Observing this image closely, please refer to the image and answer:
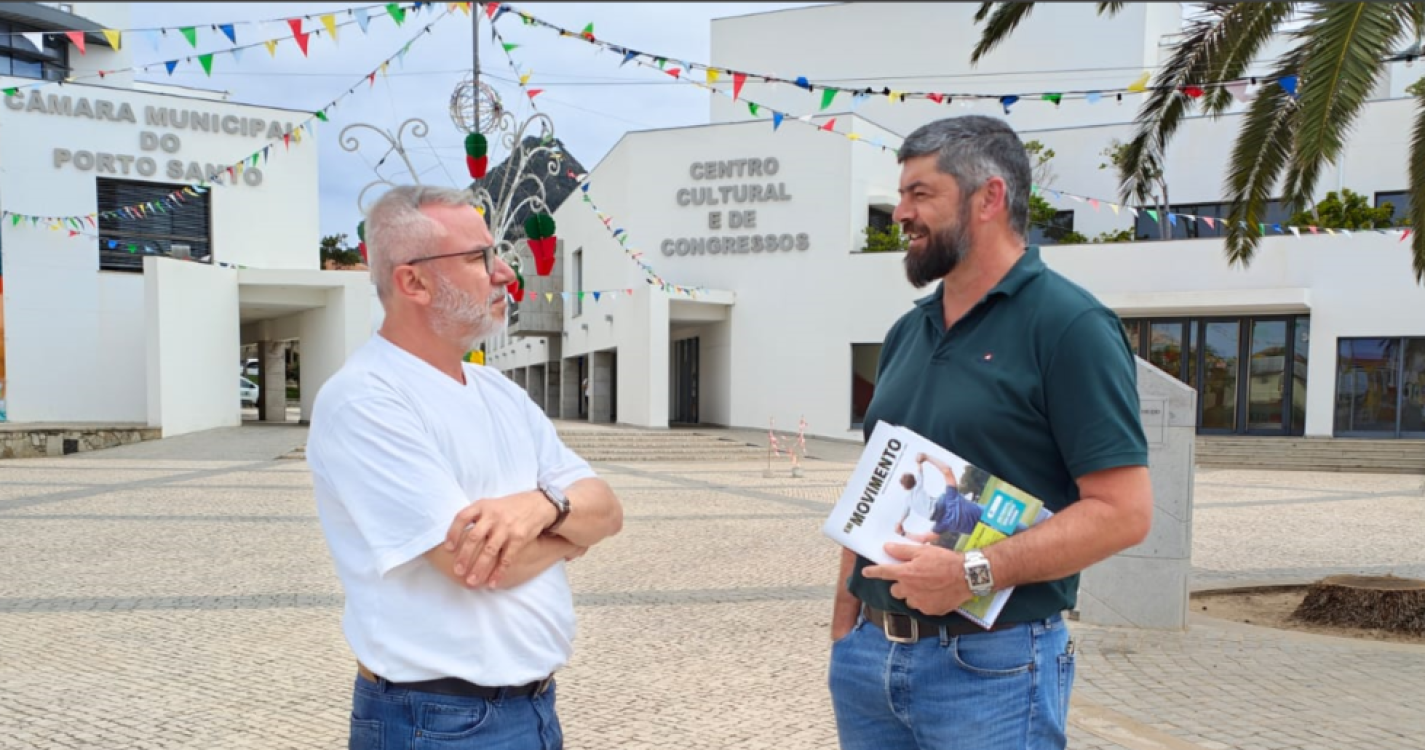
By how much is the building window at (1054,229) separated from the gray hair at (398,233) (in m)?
23.5

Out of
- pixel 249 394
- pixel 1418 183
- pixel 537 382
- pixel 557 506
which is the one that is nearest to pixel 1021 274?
pixel 557 506

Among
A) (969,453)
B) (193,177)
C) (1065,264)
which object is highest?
(193,177)

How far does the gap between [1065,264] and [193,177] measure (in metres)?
19.1

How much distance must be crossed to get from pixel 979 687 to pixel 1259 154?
6.80 m

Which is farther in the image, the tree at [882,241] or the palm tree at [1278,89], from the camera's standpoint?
the tree at [882,241]

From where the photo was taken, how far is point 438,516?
5.51 feet

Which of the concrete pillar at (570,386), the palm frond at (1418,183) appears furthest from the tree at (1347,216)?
the concrete pillar at (570,386)

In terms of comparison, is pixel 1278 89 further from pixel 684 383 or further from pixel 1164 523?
pixel 684 383

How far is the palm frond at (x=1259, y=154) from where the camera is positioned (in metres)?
6.95

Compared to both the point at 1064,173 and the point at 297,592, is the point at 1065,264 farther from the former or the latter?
the point at 297,592

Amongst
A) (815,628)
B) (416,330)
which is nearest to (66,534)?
(815,628)

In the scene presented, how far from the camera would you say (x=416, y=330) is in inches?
Result: 75.8

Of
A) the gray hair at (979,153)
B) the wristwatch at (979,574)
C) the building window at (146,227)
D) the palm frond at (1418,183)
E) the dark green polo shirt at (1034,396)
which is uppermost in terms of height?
the building window at (146,227)

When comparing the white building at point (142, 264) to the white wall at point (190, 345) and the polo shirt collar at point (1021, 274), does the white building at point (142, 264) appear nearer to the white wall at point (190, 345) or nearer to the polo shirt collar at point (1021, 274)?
the white wall at point (190, 345)
